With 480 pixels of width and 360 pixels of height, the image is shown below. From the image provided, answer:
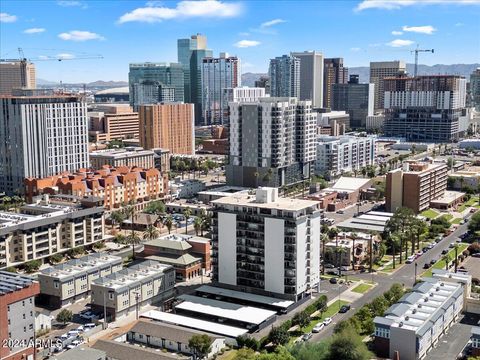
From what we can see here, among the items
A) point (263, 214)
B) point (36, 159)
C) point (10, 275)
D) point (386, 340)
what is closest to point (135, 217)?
point (36, 159)

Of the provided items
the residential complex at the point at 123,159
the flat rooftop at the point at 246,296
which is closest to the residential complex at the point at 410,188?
the flat rooftop at the point at 246,296

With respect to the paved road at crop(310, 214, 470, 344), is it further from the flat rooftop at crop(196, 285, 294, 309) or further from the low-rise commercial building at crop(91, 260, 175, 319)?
the low-rise commercial building at crop(91, 260, 175, 319)

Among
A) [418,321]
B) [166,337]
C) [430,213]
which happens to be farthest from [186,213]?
[418,321]

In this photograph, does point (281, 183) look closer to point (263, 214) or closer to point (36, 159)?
point (36, 159)

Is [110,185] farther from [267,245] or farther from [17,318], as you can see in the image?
[17,318]

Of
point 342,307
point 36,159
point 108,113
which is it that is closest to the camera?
point 342,307

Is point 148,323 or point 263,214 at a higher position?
point 263,214

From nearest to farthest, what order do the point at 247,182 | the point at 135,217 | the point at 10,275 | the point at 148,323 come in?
1. the point at 10,275
2. the point at 148,323
3. the point at 135,217
4. the point at 247,182

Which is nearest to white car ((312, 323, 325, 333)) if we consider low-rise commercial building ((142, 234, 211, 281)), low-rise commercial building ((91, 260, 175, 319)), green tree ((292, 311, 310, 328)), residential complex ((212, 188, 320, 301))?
green tree ((292, 311, 310, 328))
